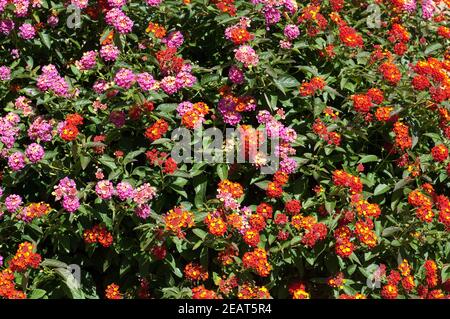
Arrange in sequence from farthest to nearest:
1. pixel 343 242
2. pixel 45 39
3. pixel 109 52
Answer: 1. pixel 45 39
2. pixel 109 52
3. pixel 343 242

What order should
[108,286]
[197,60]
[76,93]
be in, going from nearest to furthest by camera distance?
[108,286] → [76,93] → [197,60]

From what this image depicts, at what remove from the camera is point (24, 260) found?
2.67 m

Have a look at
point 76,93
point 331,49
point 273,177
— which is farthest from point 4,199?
point 331,49

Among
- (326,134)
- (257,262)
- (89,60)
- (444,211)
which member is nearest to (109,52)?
(89,60)

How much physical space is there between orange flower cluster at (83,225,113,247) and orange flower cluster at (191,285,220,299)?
1.52 ft

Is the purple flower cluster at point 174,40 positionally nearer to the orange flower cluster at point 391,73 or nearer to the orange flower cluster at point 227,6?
the orange flower cluster at point 227,6

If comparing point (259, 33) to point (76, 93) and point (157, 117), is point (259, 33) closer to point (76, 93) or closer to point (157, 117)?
point (157, 117)

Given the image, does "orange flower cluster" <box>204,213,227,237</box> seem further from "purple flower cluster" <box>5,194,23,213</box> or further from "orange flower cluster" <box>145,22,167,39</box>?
"orange flower cluster" <box>145,22,167,39</box>

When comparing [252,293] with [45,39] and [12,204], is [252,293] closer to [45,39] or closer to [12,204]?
[12,204]

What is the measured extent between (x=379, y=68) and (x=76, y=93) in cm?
161

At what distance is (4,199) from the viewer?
119 inches

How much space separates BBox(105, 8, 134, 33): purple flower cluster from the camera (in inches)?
119

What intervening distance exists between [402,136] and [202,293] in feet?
4.21

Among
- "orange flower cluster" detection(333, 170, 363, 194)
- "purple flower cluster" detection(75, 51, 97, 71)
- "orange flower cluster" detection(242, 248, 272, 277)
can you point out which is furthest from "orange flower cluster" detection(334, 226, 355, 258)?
"purple flower cluster" detection(75, 51, 97, 71)
